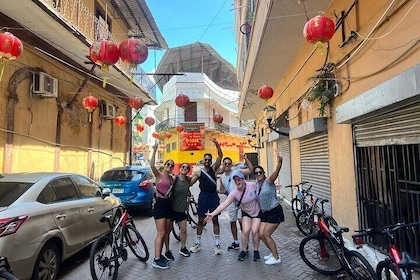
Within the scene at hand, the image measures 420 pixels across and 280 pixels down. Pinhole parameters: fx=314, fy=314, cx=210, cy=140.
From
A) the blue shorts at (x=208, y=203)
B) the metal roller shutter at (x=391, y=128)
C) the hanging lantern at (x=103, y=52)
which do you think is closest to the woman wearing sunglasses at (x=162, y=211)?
the blue shorts at (x=208, y=203)

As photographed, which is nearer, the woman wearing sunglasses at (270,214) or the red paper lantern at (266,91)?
the woman wearing sunglasses at (270,214)

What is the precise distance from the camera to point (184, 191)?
5219 millimetres

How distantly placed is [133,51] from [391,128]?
4.64 meters

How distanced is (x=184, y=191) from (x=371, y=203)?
9.90 feet

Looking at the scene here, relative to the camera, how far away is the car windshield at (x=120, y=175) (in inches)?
363

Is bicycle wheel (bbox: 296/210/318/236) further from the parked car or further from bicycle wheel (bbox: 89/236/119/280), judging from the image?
the parked car

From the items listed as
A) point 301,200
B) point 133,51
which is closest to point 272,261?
point 301,200

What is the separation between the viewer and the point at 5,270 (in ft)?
10.1

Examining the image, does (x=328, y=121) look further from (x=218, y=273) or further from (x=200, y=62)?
(x=200, y=62)

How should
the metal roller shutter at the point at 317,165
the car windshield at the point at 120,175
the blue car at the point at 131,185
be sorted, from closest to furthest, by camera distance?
the metal roller shutter at the point at 317,165
the blue car at the point at 131,185
the car windshield at the point at 120,175

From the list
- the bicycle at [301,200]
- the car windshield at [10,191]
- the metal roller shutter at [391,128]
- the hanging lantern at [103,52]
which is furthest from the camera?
the bicycle at [301,200]

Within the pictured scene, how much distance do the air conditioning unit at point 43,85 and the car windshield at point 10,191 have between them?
16.6 feet

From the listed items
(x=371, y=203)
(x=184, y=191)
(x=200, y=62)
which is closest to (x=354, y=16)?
(x=371, y=203)

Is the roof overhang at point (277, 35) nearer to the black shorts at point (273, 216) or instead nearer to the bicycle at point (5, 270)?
the black shorts at point (273, 216)
